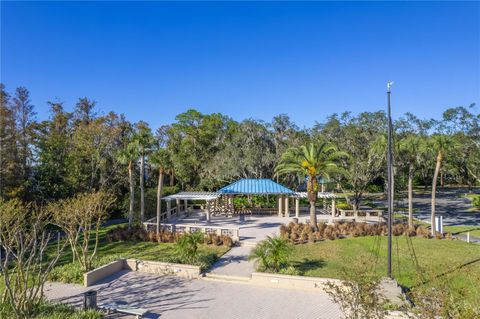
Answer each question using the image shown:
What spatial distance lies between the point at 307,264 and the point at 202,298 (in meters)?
6.22

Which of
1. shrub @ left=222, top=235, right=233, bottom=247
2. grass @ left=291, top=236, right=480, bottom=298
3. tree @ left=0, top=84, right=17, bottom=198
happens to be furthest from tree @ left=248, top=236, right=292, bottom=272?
tree @ left=0, top=84, right=17, bottom=198

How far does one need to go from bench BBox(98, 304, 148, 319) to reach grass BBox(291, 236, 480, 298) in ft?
24.6

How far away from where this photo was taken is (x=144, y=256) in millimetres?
18688

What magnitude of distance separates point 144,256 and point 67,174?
17805 millimetres

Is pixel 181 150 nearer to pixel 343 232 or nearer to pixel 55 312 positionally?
pixel 343 232

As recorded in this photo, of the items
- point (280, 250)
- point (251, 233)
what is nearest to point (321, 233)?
point (251, 233)

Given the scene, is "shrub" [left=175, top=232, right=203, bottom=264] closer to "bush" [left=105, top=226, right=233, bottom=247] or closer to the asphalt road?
"bush" [left=105, top=226, right=233, bottom=247]

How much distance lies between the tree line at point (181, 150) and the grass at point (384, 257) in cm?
537

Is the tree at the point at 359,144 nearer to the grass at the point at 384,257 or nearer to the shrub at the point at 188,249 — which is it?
the grass at the point at 384,257

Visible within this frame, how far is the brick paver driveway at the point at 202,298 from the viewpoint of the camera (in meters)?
11.5

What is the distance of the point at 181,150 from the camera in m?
42.2

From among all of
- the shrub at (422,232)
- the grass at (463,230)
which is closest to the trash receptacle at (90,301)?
the shrub at (422,232)

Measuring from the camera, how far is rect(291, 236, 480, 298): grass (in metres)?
14.9

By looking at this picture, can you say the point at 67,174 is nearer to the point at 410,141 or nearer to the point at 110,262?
the point at 110,262
